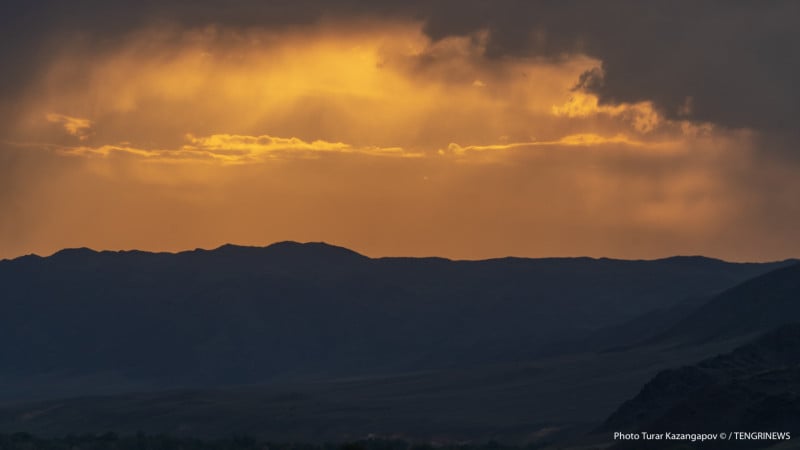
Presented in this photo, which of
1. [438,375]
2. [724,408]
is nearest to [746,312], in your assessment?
[438,375]

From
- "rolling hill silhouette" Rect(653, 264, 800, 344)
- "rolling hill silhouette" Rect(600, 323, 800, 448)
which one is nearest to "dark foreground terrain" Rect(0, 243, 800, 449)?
"rolling hill silhouette" Rect(600, 323, 800, 448)

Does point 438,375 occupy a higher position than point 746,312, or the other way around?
point 746,312

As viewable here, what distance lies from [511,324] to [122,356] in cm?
4902

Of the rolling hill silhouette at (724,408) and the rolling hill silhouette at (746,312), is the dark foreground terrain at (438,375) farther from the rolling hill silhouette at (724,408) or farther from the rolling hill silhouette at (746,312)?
the rolling hill silhouette at (746,312)

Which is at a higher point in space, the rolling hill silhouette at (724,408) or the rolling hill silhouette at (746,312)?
the rolling hill silhouette at (746,312)

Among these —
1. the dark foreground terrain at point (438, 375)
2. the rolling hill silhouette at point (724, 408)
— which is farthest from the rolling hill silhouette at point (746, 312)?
the rolling hill silhouette at point (724, 408)

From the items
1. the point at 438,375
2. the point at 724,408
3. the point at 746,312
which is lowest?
the point at 724,408

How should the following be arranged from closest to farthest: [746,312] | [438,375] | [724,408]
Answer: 1. [724,408]
2. [746,312]
3. [438,375]

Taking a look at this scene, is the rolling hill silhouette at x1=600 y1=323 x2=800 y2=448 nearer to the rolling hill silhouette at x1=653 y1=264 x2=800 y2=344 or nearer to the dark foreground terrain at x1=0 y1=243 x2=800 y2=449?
the dark foreground terrain at x1=0 y1=243 x2=800 y2=449

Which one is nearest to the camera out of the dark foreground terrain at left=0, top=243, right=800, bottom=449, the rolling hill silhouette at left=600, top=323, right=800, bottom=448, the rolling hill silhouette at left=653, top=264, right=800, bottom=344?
the rolling hill silhouette at left=600, top=323, right=800, bottom=448

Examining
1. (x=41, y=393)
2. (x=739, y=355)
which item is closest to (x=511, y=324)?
(x=41, y=393)

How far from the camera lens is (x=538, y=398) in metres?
93.9

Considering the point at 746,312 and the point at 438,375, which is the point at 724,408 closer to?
the point at 746,312

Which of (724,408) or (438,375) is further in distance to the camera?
(438,375)
